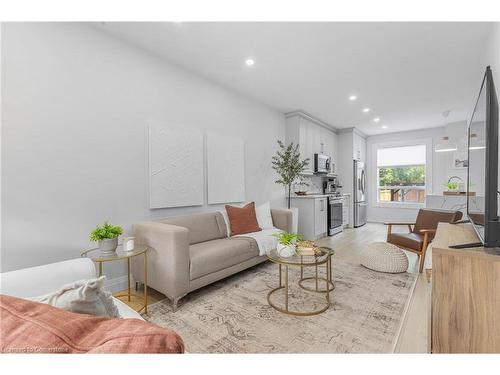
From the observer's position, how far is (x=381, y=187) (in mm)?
7094

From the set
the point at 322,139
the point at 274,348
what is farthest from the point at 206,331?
the point at 322,139

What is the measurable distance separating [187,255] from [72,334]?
5.50 ft

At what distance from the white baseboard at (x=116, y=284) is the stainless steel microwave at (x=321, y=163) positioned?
419cm

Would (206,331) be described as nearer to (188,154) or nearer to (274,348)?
(274,348)

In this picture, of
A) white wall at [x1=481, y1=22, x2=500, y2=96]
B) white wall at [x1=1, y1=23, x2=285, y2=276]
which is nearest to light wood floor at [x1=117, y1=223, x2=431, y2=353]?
white wall at [x1=1, y1=23, x2=285, y2=276]

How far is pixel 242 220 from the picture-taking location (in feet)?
10.6

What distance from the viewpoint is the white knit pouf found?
9.48 ft

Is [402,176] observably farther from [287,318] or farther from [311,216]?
[287,318]

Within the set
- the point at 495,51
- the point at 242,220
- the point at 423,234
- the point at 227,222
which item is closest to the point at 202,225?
the point at 227,222

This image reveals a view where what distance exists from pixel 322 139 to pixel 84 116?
4.79 m

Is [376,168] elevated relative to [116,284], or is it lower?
elevated

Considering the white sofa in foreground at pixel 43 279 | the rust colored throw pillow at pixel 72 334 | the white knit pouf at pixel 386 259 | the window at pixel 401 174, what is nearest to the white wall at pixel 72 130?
the white sofa in foreground at pixel 43 279

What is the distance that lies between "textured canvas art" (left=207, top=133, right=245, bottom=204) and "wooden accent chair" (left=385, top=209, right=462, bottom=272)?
226cm
